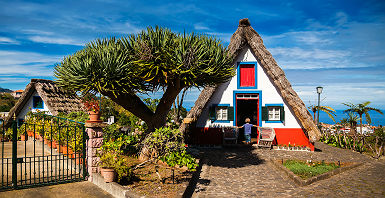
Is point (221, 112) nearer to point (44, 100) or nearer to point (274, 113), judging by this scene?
point (274, 113)

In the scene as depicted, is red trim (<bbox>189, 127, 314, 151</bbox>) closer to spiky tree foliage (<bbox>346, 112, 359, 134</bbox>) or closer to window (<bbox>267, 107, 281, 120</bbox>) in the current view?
window (<bbox>267, 107, 281, 120</bbox>)

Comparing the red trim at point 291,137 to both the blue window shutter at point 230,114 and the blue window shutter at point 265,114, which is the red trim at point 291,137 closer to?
the blue window shutter at point 265,114

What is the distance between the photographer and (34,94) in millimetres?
17828

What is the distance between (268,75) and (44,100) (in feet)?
41.1

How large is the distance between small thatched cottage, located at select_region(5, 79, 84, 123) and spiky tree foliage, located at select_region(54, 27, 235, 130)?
Answer: 8.27 metres

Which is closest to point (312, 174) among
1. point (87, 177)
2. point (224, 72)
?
point (224, 72)

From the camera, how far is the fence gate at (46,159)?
6.79 metres

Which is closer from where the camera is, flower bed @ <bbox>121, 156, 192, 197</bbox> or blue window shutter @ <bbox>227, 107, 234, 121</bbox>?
flower bed @ <bbox>121, 156, 192, 197</bbox>

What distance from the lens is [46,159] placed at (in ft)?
34.8

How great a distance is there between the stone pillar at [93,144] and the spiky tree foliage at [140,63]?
1.10 meters

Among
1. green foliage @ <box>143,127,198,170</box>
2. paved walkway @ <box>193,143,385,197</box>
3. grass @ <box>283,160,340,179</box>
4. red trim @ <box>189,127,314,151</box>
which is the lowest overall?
paved walkway @ <box>193,143,385,197</box>

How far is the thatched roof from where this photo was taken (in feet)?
43.5

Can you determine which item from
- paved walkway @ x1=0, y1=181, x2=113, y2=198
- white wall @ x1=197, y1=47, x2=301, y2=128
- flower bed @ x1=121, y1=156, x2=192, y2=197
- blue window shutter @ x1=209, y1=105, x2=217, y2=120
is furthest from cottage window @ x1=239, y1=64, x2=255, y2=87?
paved walkway @ x1=0, y1=181, x2=113, y2=198

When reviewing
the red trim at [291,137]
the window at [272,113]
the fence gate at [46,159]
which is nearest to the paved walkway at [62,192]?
the fence gate at [46,159]
